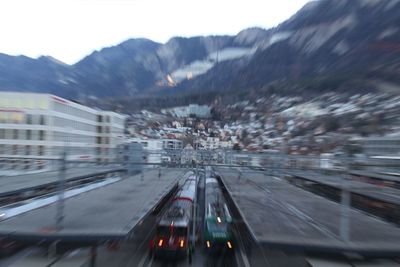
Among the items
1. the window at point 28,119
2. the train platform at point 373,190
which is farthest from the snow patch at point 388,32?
the window at point 28,119

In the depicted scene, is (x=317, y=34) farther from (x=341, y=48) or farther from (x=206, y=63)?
(x=206, y=63)

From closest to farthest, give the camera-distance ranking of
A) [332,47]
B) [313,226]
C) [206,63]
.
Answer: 1. [313,226]
2. [332,47]
3. [206,63]

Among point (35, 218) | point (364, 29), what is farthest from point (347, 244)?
point (35, 218)

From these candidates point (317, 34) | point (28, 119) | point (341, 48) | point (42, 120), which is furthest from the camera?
point (42, 120)

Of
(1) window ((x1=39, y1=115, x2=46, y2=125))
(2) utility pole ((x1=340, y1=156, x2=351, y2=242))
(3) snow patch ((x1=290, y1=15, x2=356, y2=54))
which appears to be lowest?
(2) utility pole ((x1=340, y1=156, x2=351, y2=242))

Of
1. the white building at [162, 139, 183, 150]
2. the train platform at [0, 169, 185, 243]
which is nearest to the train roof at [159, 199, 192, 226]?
the train platform at [0, 169, 185, 243]

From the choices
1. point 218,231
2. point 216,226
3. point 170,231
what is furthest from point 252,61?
point 170,231

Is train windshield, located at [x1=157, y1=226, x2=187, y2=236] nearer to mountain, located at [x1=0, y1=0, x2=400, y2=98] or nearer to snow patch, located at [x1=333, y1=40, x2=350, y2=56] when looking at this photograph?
mountain, located at [x1=0, y1=0, x2=400, y2=98]
